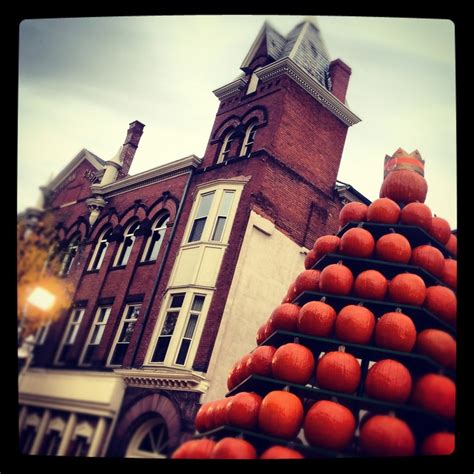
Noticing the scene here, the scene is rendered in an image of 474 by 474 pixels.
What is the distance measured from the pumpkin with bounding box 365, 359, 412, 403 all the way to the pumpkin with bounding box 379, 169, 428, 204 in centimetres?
217

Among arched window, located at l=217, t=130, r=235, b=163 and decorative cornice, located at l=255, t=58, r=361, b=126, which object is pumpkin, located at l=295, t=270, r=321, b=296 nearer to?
arched window, located at l=217, t=130, r=235, b=163

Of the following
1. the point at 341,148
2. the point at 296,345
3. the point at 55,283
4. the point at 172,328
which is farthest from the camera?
the point at 341,148

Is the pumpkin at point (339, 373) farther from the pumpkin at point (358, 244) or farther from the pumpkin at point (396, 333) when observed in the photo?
the pumpkin at point (358, 244)

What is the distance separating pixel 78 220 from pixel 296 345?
13.7 feet

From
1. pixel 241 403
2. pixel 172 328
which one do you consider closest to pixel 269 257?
pixel 172 328

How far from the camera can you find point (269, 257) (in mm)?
7059

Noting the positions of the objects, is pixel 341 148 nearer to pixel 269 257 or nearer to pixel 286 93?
pixel 286 93

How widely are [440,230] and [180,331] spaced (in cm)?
377

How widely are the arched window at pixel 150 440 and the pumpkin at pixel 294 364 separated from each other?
200 cm

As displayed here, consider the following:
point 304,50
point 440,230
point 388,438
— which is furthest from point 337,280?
point 304,50

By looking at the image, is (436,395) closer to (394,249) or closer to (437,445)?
(437,445)

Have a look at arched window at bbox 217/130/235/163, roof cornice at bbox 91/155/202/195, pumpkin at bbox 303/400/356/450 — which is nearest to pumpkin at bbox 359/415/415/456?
pumpkin at bbox 303/400/356/450

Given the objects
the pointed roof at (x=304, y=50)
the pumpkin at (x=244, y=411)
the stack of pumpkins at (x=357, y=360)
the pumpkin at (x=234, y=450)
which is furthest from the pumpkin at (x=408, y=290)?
the pointed roof at (x=304, y=50)

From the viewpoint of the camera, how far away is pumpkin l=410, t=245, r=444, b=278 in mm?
4820
